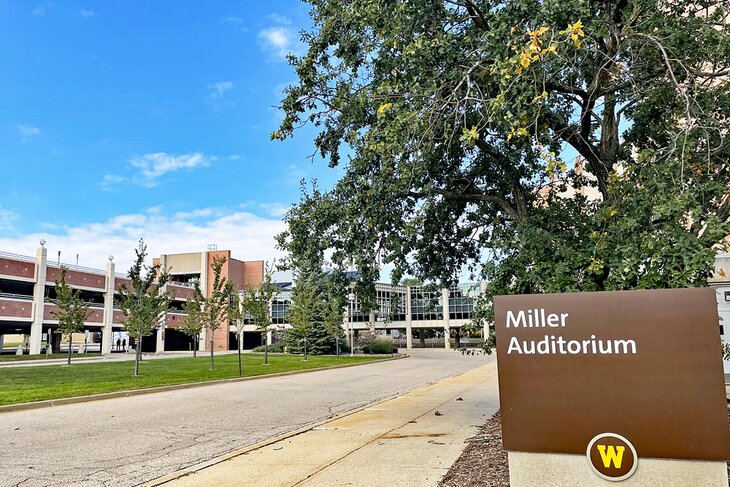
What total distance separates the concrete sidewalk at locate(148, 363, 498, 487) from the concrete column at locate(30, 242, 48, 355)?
1700 inches

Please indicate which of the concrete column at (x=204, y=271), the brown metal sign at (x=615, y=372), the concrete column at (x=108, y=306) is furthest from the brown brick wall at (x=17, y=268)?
the brown metal sign at (x=615, y=372)

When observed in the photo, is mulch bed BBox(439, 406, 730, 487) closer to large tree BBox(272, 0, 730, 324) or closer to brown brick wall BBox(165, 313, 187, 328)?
large tree BBox(272, 0, 730, 324)

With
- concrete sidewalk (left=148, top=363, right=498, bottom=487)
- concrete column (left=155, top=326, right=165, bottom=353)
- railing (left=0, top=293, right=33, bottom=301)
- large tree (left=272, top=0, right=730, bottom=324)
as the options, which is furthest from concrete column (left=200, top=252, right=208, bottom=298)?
large tree (left=272, top=0, right=730, bottom=324)

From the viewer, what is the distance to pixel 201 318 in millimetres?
28453

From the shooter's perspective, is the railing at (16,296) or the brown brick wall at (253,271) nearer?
the railing at (16,296)

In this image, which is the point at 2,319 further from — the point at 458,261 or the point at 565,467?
the point at 565,467

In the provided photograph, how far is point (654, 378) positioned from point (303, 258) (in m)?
6.68

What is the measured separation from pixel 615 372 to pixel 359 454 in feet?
14.1

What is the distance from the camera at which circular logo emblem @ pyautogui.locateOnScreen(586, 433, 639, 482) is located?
4281mm

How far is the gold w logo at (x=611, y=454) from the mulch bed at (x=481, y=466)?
53.7 inches

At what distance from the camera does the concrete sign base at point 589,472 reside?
409 centimetres

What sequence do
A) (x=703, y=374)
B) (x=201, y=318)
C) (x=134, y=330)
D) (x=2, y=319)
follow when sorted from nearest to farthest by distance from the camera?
(x=703, y=374), (x=134, y=330), (x=201, y=318), (x=2, y=319)

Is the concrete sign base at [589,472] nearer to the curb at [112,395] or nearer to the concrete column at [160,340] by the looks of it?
the curb at [112,395]

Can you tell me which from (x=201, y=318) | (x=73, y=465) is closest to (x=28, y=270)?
(x=201, y=318)
